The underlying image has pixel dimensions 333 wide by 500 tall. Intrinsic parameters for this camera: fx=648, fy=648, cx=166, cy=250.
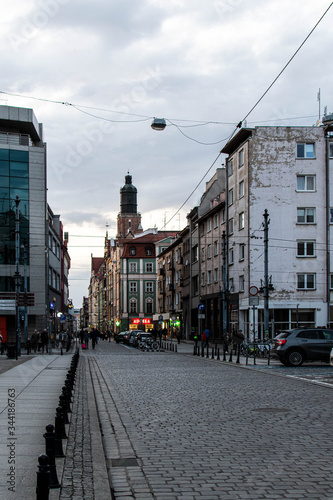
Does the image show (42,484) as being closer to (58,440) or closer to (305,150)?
(58,440)

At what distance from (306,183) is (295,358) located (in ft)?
85.8

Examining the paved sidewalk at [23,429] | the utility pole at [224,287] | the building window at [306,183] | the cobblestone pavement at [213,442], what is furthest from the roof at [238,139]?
the cobblestone pavement at [213,442]

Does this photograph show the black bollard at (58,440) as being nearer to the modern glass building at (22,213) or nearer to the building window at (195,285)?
the modern glass building at (22,213)

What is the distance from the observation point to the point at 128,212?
158750 mm

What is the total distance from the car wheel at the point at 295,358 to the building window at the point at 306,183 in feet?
84.7

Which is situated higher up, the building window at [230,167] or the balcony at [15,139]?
the balcony at [15,139]

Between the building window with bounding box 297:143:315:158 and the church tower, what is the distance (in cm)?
10600

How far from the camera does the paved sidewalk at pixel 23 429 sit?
6202 millimetres

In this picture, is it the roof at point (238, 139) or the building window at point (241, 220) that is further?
the building window at point (241, 220)

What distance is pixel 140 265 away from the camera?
4459 inches

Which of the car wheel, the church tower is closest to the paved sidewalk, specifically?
the car wheel

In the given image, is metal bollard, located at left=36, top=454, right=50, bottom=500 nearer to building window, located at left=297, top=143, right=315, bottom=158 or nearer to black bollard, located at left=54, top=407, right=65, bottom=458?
black bollard, located at left=54, top=407, right=65, bottom=458

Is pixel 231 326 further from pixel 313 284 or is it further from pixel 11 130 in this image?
pixel 11 130

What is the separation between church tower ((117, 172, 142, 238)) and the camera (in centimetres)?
15625
